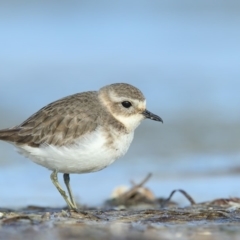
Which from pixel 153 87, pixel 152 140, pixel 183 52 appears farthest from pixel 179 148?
pixel 183 52

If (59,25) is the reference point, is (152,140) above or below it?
below

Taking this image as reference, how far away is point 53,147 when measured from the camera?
683 centimetres

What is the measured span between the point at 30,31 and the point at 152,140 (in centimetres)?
830

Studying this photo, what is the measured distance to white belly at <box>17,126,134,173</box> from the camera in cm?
670

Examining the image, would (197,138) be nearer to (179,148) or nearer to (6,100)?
(179,148)

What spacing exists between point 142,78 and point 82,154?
8.74m

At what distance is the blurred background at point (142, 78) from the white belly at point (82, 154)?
4.43 ft

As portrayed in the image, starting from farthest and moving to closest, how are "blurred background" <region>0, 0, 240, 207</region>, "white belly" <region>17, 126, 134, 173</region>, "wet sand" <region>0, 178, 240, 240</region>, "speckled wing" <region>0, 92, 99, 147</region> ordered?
"blurred background" <region>0, 0, 240, 207</region>
"speckled wing" <region>0, 92, 99, 147</region>
"white belly" <region>17, 126, 134, 173</region>
"wet sand" <region>0, 178, 240, 240</region>

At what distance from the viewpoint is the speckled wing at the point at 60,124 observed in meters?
6.88

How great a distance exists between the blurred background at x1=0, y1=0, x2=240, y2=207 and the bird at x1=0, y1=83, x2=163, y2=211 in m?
1.21

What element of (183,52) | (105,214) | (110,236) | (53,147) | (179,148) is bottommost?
(110,236)

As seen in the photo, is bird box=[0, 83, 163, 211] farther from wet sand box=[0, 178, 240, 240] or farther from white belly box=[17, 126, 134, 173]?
wet sand box=[0, 178, 240, 240]

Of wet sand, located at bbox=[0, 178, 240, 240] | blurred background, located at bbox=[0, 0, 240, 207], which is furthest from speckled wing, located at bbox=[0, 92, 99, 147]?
blurred background, located at bbox=[0, 0, 240, 207]

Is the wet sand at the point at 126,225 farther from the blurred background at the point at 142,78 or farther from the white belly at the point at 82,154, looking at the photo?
the blurred background at the point at 142,78
